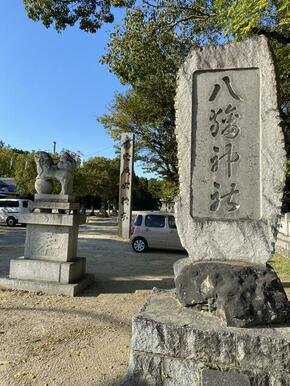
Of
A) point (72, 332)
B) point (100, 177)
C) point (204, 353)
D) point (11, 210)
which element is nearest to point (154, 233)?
point (72, 332)

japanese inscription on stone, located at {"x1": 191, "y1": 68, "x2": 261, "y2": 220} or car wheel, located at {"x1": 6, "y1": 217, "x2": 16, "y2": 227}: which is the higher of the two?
japanese inscription on stone, located at {"x1": 191, "y1": 68, "x2": 261, "y2": 220}

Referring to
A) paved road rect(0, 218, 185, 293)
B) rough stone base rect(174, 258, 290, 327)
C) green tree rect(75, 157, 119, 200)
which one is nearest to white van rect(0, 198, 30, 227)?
paved road rect(0, 218, 185, 293)

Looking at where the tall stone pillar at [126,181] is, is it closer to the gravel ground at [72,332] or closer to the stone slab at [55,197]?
the gravel ground at [72,332]

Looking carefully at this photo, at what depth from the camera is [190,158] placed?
3605 millimetres

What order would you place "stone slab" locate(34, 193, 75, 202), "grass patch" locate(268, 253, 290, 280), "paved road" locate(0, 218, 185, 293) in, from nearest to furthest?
"stone slab" locate(34, 193, 75, 202) → "paved road" locate(0, 218, 185, 293) → "grass patch" locate(268, 253, 290, 280)

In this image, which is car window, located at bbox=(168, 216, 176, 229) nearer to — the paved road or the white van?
the paved road

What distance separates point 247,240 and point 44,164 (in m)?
5.58

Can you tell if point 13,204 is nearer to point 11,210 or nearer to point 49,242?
point 11,210

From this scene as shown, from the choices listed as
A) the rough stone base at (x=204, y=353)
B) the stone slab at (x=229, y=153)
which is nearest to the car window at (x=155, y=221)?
the stone slab at (x=229, y=153)

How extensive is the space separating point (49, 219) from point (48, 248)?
61 centimetres

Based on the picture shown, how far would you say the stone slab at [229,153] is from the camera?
3357 mm

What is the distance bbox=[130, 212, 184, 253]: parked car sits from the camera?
47.2 feet

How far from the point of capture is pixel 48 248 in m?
7.49

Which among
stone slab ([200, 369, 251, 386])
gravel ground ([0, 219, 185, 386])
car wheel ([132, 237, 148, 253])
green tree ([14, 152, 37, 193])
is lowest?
gravel ground ([0, 219, 185, 386])
